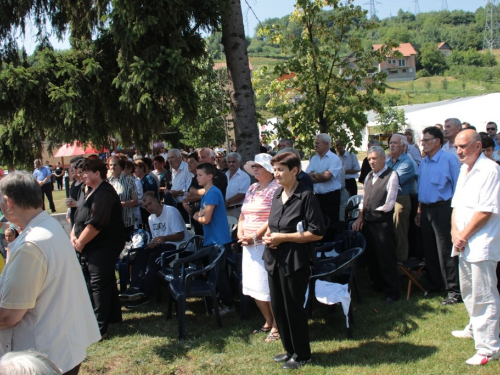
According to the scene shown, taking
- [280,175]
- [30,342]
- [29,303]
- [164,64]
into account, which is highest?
[164,64]

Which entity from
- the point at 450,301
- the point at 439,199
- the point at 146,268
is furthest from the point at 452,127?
the point at 146,268

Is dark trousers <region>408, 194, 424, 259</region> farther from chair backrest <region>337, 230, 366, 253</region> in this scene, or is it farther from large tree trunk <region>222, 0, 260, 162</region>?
large tree trunk <region>222, 0, 260, 162</region>

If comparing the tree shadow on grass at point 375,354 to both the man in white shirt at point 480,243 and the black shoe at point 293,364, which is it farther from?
the man in white shirt at point 480,243

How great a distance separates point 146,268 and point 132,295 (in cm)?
39

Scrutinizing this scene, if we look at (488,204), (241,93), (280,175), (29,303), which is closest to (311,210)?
(280,175)

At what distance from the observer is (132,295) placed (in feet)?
20.1

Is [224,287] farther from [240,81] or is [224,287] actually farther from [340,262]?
[240,81]

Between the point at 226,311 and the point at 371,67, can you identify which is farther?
the point at 371,67

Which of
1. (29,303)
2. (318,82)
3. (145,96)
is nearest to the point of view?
(29,303)

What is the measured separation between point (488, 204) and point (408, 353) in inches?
57.7

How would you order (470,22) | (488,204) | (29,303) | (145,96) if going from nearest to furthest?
(29,303)
(488,204)
(145,96)
(470,22)

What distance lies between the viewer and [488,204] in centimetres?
393

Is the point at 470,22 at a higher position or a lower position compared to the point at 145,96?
higher

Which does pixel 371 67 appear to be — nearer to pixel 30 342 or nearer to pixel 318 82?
pixel 318 82
